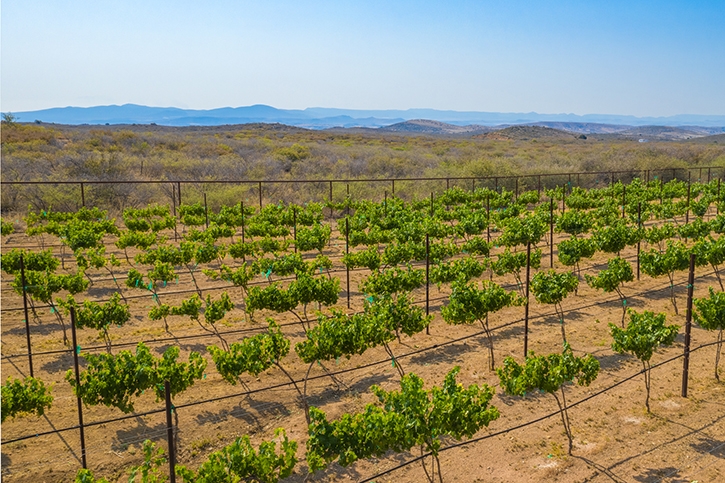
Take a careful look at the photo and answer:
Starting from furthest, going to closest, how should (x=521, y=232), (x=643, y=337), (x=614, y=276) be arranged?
(x=521, y=232)
(x=614, y=276)
(x=643, y=337)

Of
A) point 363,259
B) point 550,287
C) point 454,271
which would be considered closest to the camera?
point 550,287

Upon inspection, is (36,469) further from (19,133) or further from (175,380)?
(19,133)

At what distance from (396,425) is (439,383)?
4092 mm

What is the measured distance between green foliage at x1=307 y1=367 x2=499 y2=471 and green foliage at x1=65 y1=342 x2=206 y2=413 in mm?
2726

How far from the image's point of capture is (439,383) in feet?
33.1

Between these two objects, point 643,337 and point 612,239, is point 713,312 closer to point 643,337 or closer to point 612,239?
point 643,337

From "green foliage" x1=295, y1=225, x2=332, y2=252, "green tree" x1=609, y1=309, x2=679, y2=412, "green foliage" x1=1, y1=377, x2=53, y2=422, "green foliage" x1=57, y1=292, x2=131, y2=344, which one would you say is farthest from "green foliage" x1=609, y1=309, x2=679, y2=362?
"green foliage" x1=295, y1=225, x2=332, y2=252

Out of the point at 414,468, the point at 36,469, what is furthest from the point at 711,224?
the point at 36,469

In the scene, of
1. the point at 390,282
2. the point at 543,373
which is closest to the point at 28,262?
the point at 390,282

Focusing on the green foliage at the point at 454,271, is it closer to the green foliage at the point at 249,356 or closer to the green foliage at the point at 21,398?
the green foliage at the point at 249,356

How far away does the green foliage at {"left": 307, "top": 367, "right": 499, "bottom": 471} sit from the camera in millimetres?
6039

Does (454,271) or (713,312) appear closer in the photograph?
(713,312)

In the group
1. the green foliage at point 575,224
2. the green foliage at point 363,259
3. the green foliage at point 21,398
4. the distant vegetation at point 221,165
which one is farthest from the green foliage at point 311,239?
the distant vegetation at point 221,165

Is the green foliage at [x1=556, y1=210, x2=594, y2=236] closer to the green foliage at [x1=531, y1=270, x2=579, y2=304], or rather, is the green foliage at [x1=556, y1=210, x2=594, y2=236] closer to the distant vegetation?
the green foliage at [x1=531, y1=270, x2=579, y2=304]
